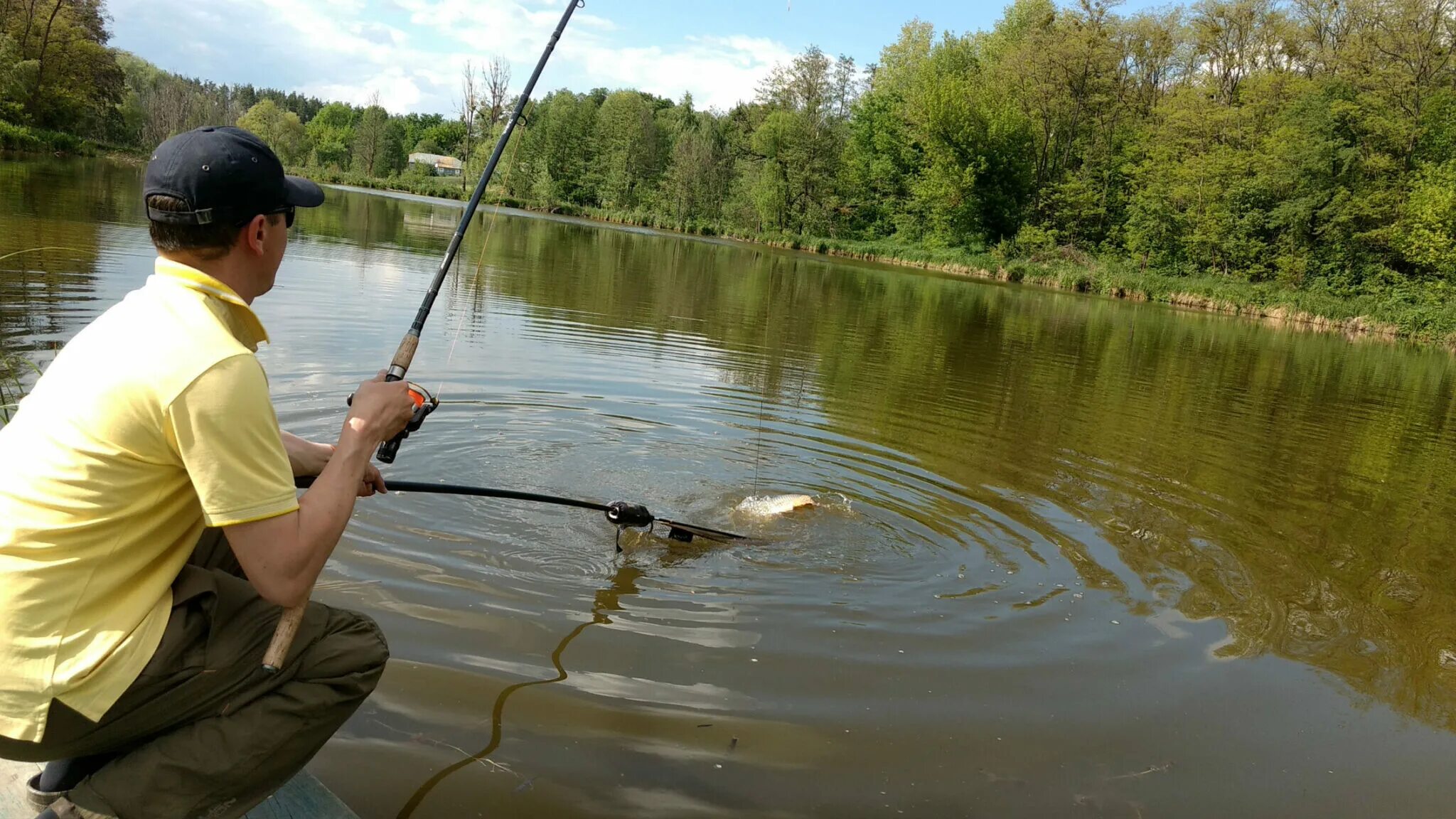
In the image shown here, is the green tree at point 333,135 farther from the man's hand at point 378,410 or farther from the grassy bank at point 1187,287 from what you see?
the man's hand at point 378,410

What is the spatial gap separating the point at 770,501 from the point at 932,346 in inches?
431

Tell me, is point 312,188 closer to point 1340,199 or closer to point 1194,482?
point 1194,482

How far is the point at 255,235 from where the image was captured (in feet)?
7.71

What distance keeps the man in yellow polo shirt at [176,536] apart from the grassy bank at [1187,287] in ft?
133

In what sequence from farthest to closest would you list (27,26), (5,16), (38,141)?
(27,26), (5,16), (38,141)

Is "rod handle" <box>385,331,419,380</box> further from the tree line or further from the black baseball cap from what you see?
the tree line

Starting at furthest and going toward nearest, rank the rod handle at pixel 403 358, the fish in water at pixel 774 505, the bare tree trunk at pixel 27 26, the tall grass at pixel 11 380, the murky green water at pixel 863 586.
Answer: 1. the bare tree trunk at pixel 27 26
2. the fish in water at pixel 774 505
3. the tall grass at pixel 11 380
4. the murky green water at pixel 863 586
5. the rod handle at pixel 403 358

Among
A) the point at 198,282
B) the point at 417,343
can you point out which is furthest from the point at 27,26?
the point at 198,282

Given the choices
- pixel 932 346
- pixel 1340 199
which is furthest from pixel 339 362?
pixel 1340 199

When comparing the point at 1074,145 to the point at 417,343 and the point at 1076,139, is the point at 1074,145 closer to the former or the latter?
the point at 1076,139

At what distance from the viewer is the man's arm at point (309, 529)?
7.06 ft

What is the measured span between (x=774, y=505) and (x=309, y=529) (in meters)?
4.95

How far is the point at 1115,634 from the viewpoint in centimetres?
541

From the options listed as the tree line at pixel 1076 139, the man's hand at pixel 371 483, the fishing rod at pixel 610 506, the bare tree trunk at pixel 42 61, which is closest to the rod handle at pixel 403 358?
the man's hand at pixel 371 483
